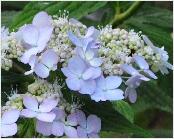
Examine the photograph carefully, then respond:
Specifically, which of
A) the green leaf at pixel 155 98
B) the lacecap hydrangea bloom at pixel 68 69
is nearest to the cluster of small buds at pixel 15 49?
the lacecap hydrangea bloom at pixel 68 69

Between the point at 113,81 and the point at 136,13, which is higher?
the point at 136,13

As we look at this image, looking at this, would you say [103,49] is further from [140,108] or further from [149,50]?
[140,108]

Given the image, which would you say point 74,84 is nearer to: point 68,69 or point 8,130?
point 68,69

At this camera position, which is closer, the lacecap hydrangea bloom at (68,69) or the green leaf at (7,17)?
the lacecap hydrangea bloom at (68,69)

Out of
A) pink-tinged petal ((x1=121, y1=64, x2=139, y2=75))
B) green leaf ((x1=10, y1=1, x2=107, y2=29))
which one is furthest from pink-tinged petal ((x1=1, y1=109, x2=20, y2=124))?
green leaf ((x1=10, y1=1, x2=107, y2=29))

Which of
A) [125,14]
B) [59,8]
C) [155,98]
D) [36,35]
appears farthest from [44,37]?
[155,98]

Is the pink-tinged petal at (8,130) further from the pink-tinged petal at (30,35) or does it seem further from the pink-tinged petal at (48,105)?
the pink-tinged petal at (30,35)

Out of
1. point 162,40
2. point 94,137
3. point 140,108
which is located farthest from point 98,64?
point 140,108
